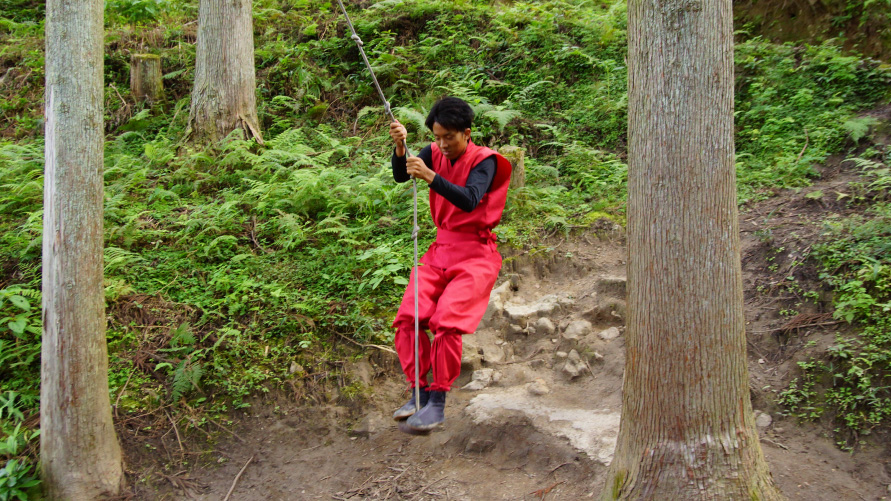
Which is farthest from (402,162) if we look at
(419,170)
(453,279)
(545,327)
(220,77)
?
(220,77)

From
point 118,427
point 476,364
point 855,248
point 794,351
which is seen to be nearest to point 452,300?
point 476,364

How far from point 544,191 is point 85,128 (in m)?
5.04

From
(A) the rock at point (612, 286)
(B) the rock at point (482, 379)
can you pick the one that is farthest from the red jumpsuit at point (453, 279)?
(A) the rock at point (612, 286)

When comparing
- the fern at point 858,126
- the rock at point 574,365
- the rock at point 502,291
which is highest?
the fern at point 858,126

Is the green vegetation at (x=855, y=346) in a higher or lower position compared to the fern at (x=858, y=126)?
lower

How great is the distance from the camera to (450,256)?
4.21 meters

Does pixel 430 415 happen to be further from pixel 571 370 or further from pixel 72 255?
pixel 72 255

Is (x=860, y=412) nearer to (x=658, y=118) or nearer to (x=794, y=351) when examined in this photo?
(x=794, y=351)

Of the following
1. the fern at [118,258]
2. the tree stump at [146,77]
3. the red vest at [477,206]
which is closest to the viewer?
the red vest at [477,206]

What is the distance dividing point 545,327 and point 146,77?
839 cm

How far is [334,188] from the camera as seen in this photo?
711cm

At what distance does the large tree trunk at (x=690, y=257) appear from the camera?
2.93m

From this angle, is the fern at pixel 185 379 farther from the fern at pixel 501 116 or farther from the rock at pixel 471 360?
the fern at pixel 501 116

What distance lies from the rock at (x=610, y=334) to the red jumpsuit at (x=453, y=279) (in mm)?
A: 1664
